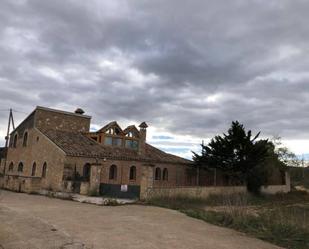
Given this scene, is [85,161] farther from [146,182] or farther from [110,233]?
[110,233]

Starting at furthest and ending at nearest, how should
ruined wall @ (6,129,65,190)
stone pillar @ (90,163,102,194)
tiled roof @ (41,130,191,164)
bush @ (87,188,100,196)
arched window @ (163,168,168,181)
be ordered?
arched window @ (163,168,168,181) < tiled roof @ (41,130,191,164) < ruined wall @ (6,129,65,190) < stone pillar @ (90,163,102,194) < bush @ (87,188,100,196)

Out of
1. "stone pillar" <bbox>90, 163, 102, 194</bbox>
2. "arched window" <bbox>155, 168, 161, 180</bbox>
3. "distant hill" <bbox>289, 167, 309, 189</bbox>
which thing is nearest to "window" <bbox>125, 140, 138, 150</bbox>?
"arched window" <bbox>155, 168, 161, 180</bbox>

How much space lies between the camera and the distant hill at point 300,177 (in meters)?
45.9

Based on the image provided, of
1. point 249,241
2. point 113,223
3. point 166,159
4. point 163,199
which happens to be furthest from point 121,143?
point 249,241

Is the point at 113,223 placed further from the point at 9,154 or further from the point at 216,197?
the point at 9,154

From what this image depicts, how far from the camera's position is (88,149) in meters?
27.0

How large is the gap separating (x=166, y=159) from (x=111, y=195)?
40.3 feet

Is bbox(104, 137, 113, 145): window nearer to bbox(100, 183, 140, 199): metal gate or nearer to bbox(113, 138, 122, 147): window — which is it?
bbox(113, 138, 122, 147): window

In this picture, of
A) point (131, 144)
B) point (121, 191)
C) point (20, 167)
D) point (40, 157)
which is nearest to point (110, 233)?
point (121, 191)

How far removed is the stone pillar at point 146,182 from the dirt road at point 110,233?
6.20m

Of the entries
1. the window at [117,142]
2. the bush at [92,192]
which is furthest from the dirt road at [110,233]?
the window at [117,142]

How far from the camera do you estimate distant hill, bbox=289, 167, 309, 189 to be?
45.9m

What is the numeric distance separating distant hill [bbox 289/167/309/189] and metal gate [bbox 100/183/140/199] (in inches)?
1253

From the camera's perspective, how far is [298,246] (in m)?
9.02
